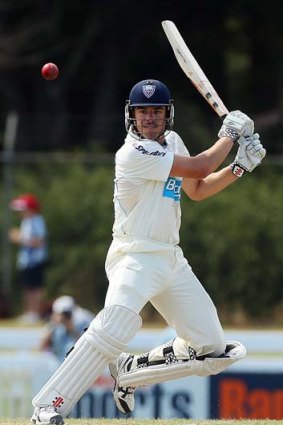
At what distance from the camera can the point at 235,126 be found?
6117 mm

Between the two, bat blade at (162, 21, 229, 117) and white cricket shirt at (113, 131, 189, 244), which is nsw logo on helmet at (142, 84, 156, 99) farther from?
bat blade at (162, 21, 229, 117)

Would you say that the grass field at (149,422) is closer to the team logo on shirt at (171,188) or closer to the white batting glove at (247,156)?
the team logo on shirt at (171,188)

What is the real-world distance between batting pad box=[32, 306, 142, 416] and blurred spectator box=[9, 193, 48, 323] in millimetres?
8366

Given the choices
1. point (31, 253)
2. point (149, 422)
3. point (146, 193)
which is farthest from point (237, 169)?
point (31, 253)

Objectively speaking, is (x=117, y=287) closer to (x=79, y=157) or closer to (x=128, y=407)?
(x=128, y=407)

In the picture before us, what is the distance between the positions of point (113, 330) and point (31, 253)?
28.4ft

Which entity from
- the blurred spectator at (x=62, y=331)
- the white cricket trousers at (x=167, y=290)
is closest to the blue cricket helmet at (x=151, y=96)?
the white cricket trousers at (x=167, y=290)

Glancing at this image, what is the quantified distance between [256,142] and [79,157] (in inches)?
373

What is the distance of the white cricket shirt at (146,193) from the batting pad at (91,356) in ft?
1.31

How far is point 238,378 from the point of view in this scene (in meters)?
9.46

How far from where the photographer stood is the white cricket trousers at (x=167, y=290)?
5973 mm

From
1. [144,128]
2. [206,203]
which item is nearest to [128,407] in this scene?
[144,128]

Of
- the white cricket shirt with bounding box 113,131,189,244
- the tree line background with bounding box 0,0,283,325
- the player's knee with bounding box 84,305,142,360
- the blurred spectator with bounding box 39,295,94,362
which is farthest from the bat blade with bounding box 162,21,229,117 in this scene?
the tree line background with bounding box 0,0,283,325

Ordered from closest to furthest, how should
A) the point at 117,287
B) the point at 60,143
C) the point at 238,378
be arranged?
the point at 117,287
the point at 238,378
the point at 60,143
